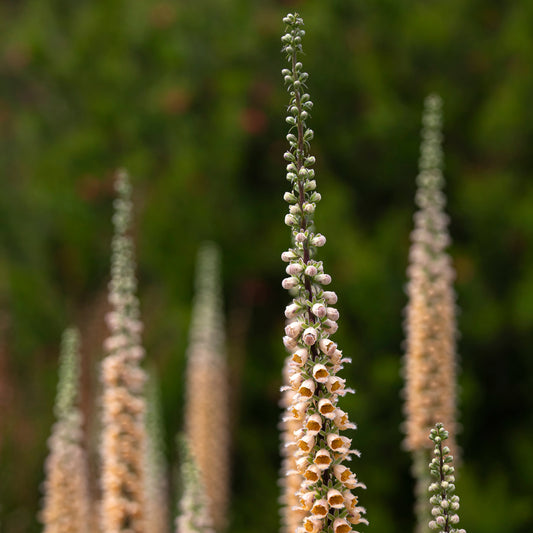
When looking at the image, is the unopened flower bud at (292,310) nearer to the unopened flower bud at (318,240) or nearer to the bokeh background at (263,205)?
the unopened flower bud at (318,240)

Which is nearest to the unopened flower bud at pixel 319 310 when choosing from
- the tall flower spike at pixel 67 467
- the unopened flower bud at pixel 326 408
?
the unopened flower bud at pixel 326 408

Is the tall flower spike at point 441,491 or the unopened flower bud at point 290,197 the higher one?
the unopened flower bud at point 290,197

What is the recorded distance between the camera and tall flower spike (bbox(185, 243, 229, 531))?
21.8 ft

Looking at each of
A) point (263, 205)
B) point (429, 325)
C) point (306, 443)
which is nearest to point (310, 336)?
point (306, 443)

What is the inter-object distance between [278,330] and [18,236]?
3547mm

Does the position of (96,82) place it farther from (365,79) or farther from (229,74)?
(365,79)

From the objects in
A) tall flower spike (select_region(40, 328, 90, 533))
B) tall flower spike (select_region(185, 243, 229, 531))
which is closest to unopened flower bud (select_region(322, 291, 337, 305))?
tall flower spike (select_region(40, 328, 90, 533))

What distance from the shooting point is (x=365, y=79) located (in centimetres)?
846

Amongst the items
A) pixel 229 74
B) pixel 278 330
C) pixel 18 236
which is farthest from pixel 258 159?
pixel 18 236

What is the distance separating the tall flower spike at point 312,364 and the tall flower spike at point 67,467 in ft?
6.26

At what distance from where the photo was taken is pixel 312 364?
6.83 feet

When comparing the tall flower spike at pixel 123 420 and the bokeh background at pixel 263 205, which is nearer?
the tall flower spike at pixel 123 420

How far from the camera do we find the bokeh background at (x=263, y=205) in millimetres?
7195

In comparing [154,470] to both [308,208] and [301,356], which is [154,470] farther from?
[308,208]
